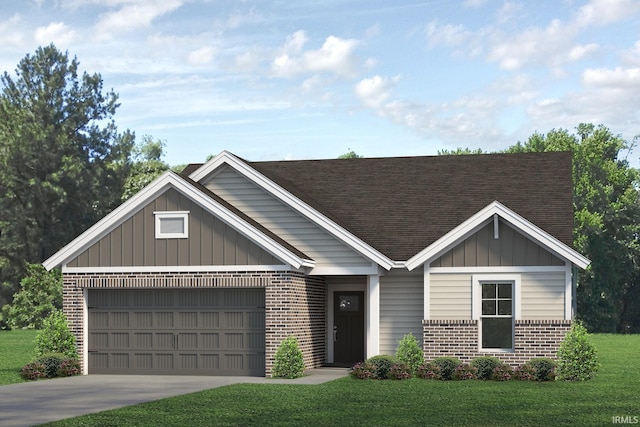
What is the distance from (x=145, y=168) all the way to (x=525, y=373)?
187ft

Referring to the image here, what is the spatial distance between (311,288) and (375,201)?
4.45 m

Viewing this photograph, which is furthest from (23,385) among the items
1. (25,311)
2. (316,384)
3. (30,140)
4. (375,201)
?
(30,140)

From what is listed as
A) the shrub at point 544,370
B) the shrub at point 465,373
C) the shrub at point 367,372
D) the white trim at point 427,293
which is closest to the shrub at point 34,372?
the shrub at point 367,372

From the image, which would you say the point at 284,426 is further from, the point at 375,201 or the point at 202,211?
the point at 375,201

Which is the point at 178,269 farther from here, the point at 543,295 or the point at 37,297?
the point at 37,297

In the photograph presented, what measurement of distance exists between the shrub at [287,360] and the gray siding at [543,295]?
6.19 meters

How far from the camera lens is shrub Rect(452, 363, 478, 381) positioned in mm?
25516

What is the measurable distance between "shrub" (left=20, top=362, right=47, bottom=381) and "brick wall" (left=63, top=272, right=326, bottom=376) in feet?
4.87

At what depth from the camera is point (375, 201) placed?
3206 centimetres

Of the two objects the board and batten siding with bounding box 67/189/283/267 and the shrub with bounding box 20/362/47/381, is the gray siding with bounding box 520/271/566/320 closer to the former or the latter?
the board and batten siding with bounding box 67/189/283/267

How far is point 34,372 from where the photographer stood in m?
26.1

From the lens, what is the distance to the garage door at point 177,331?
26938 millimetres

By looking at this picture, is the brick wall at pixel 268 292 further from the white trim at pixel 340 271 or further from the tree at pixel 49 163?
the tree at pixel 49 163

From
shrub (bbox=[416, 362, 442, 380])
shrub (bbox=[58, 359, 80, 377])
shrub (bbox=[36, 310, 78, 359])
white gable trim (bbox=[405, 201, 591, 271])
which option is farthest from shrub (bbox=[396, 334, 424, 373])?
shrub (bbox=[36, 310, 78, 359])
